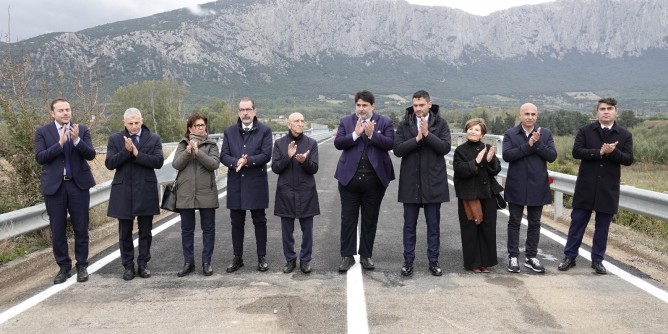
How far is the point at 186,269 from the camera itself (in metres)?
5.58

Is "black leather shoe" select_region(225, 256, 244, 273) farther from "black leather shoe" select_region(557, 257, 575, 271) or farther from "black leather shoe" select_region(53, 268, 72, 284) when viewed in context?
"black leather shoe" select_region(557, 257, 575, 271)

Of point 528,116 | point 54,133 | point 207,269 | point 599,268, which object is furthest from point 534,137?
point 54,133

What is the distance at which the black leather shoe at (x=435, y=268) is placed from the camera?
5.50m

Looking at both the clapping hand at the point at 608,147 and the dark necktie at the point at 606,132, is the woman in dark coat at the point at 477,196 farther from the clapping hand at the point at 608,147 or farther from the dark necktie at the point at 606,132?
the dark necktie at the point at 606,132

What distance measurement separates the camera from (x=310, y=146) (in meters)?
5.88

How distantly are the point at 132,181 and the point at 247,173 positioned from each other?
1.19 metres

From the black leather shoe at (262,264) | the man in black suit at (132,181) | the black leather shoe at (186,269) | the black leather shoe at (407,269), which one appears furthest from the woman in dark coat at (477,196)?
the man in black suit at (132,181)

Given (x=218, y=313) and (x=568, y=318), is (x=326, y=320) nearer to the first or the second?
(x=218, y=313)

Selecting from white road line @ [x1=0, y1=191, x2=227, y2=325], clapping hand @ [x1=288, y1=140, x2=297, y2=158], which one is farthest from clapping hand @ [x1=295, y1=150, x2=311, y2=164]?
white road line @ [x1=0, y1=191, x2=227, y2=325]

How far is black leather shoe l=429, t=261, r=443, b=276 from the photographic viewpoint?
5496 mm

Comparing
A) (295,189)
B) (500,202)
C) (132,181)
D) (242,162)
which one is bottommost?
(500,202)

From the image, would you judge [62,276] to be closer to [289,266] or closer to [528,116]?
[289,266]

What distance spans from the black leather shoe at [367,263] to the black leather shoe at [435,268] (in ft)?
2.00

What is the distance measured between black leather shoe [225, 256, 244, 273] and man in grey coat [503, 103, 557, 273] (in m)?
2.88
